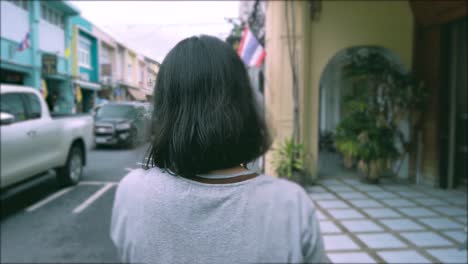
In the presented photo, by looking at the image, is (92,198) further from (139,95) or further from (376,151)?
(139,95)

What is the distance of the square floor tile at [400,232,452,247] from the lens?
12.4 ft

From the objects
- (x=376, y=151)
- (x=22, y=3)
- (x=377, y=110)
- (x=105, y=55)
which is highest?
(x=22, y=3)

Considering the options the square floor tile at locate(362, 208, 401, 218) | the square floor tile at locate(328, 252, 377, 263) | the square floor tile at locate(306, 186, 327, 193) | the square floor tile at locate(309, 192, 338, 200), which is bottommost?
the square floor tile at locate(328, 252, 377, 263)

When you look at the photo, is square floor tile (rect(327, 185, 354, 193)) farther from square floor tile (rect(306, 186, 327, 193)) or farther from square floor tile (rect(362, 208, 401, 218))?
square floor tile (rect(362, 208, 401, 218))

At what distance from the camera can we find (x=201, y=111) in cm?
94

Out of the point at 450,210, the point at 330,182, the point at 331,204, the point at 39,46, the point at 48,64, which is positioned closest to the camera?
the point at 450,210

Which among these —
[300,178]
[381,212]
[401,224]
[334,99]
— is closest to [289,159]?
[300,178]

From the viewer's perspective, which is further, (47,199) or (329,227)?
(47,199)

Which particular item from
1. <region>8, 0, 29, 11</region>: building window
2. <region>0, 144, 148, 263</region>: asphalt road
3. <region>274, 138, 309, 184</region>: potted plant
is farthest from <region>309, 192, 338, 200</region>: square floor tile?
<region>8, 0, 29, 11</region>: building window

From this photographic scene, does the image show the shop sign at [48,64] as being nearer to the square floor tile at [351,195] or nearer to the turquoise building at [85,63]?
the turquoise building at [85,63]

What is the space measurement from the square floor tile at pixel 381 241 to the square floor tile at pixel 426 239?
0.52ft

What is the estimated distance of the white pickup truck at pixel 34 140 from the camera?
188 inches

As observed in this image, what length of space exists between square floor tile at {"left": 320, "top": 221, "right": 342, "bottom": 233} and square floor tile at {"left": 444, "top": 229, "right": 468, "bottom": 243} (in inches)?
47.7

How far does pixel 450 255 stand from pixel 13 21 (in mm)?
16223
